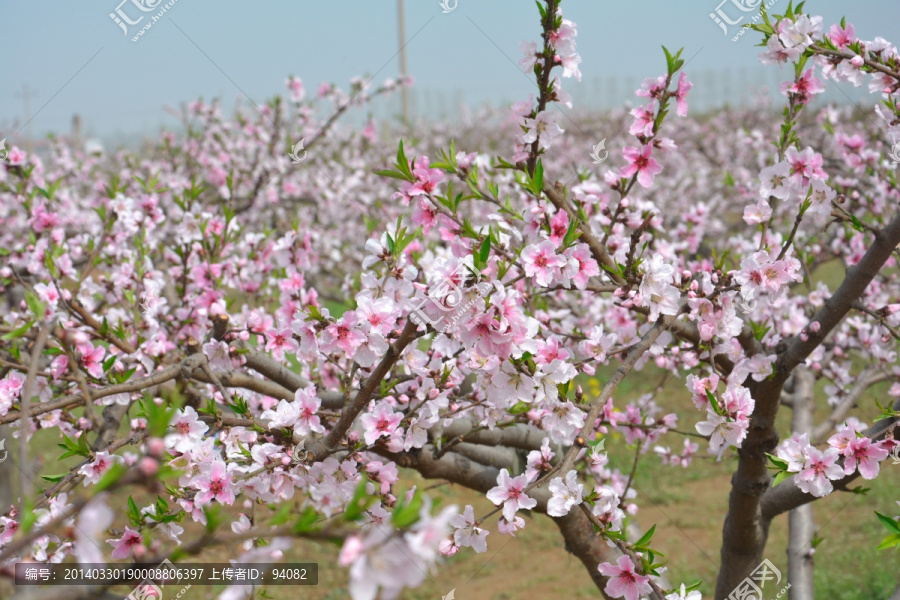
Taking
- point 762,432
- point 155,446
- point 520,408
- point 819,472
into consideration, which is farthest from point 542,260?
point 762,432

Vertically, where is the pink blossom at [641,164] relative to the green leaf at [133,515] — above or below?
above

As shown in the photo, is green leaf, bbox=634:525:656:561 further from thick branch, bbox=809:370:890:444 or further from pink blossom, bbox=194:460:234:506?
thick branch, bbox=809:370:890:444

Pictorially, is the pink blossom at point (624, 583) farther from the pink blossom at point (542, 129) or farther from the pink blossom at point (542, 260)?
the pink blossom at point (542, 129)

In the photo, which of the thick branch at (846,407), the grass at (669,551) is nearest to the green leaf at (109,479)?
the thick branch at (846,407)

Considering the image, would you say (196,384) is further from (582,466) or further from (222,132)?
(222,132)

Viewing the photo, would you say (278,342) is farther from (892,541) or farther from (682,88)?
(892,541)

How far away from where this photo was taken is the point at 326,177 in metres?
8.43

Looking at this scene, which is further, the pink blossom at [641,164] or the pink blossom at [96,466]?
the pink blossom at [641,164]

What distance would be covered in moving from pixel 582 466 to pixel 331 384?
52.7 inches

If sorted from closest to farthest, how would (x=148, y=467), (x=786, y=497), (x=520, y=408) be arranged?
1. (x=148, y=467)
2. (x=520, y=408)
3. (x=786, y=497)

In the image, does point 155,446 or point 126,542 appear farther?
→ point 126,542

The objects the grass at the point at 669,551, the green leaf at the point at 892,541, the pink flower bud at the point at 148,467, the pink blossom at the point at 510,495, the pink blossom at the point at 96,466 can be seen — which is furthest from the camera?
the grass at the point at 669,551

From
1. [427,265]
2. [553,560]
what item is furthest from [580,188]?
[553,560]
